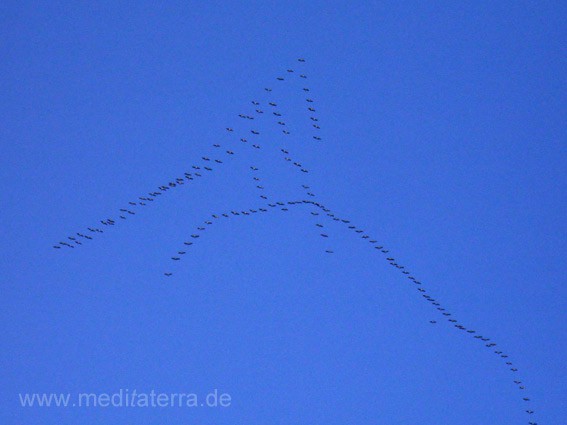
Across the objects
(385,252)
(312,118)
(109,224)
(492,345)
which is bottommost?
(492,345)

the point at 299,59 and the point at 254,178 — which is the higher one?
the point at 299,59

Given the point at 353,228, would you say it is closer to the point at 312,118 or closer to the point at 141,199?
the point at 312,118

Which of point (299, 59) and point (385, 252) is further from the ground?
point (299, 59)

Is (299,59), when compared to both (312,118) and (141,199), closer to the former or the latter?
(312,118)

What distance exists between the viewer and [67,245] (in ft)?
123

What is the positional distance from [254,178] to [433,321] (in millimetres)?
9078

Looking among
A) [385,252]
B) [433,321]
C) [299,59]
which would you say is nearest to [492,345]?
[433,321]

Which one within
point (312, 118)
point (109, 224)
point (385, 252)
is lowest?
point (385, 252)

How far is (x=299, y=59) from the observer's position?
38250mm

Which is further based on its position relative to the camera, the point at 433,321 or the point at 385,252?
the point at 385,252

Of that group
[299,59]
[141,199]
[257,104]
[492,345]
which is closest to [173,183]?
[141,199]

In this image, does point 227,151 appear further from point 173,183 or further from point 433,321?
point 433,321

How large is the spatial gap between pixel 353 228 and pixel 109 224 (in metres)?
9.96

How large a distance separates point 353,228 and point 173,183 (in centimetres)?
759
